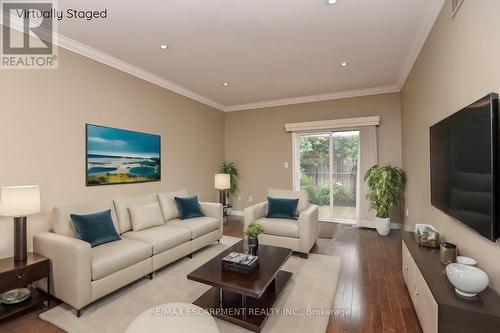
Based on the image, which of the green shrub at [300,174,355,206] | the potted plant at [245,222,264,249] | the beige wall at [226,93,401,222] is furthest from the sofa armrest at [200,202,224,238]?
the green shrub at [300,174,355,206]

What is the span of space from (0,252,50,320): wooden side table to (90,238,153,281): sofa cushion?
423mm

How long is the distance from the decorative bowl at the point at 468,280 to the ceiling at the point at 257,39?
7.94 ft

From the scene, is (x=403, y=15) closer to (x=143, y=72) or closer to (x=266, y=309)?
(x=266, y=309)

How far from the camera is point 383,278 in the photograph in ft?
9.38

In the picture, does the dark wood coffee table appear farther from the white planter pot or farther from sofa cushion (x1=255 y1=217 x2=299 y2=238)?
the white planter pot

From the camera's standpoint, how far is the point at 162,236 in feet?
10.2

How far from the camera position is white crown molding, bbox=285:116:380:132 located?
16.5 feet

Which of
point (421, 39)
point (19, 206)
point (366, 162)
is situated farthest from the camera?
point (366, 162)

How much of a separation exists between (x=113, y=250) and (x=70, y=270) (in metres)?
0.41

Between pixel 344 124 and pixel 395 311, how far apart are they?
3.81 metres

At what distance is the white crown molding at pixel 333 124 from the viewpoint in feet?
16.5

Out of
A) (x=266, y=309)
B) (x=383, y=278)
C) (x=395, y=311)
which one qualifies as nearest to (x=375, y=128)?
(x=383, y=278)

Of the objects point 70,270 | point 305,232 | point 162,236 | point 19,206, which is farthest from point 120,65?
point 305,232

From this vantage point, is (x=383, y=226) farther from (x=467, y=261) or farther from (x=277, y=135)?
(x=277, y=135)
